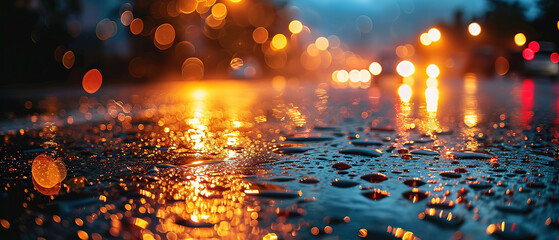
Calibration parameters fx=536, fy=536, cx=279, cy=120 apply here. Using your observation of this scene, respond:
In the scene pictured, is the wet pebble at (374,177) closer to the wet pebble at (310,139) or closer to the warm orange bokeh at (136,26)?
the wet pebble at (310,139)

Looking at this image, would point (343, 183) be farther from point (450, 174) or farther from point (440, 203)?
point (450, 174)

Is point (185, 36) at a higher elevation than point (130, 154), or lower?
higher

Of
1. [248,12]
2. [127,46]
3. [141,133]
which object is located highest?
[248,12]

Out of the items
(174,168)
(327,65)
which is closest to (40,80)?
(174,168)

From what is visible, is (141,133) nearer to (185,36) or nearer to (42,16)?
(42,16)

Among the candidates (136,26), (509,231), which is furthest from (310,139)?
(136,26)
